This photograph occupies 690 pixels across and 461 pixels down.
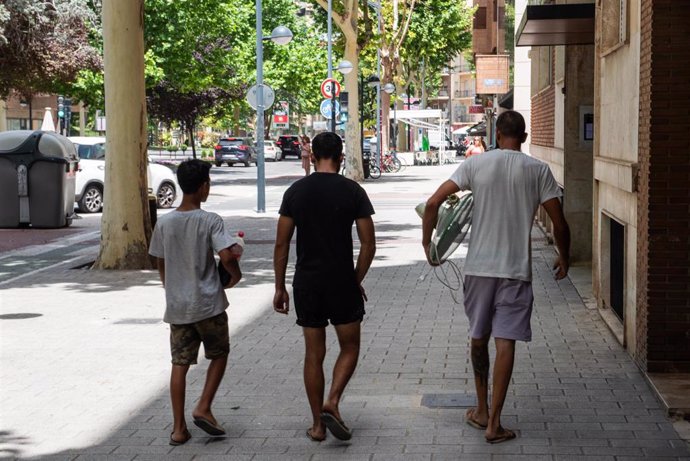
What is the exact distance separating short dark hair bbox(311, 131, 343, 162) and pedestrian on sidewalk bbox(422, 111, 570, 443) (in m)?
0.55

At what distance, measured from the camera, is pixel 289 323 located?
10422 mm

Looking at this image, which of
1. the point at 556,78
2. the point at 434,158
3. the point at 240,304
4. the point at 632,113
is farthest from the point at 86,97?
the point at 632,113

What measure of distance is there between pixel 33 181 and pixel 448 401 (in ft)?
51.7

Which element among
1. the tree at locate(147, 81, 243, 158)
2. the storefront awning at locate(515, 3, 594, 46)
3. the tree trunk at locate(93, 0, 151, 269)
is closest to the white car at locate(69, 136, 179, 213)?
the tree trunk at locate(93, 0, 151, 269)

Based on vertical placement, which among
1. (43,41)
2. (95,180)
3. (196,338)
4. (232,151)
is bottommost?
(196,338)

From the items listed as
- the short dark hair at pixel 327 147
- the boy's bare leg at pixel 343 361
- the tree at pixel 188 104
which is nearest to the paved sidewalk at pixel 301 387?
the boy's bare leg at pixel 343 361

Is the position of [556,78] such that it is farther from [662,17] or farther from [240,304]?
[662,17]

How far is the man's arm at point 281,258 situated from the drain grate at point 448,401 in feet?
4.30

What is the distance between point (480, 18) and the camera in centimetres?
5750

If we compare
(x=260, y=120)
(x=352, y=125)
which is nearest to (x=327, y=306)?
(x=260, y=120)

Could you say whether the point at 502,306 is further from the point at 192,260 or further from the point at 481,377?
the point at 192,260

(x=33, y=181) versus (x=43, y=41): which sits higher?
(x=43, y=41)

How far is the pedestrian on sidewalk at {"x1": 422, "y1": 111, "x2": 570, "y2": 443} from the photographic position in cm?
616

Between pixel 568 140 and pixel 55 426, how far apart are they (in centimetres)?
980
